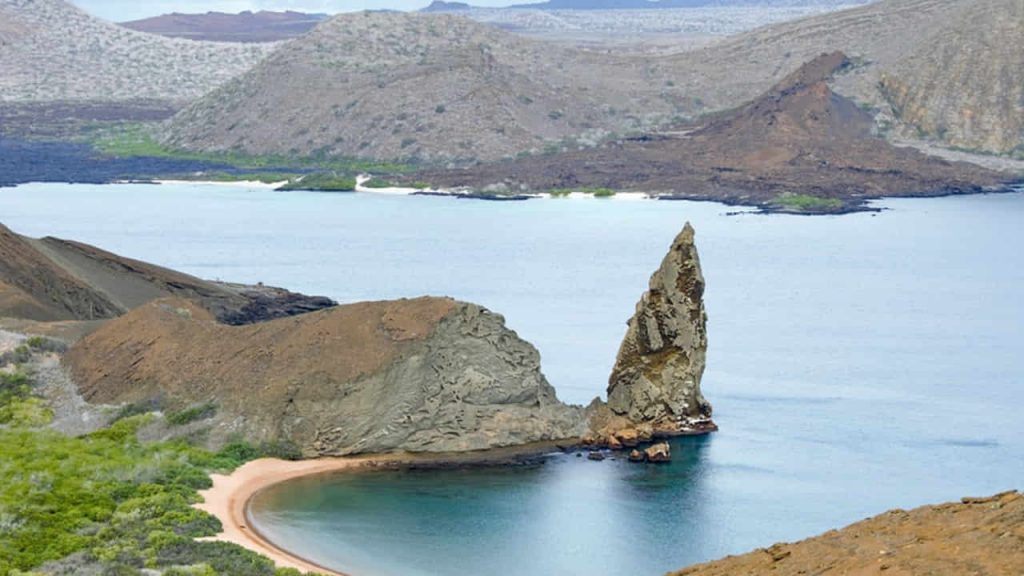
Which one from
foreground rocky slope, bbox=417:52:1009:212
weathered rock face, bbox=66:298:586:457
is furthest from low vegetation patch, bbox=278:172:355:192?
weathered rock face, bbox=66:298:586:457

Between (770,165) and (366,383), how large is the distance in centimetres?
9377

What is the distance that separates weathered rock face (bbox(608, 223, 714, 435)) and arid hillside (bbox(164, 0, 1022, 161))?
99669 millimetres

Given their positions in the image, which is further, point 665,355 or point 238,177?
point 238,177

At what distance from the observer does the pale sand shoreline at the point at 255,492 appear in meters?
36.8

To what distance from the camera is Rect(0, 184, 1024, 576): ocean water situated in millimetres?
40469

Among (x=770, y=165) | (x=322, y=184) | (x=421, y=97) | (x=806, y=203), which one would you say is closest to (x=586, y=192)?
(x=770, y=165)

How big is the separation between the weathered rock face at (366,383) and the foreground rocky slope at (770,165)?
7789 centimetres

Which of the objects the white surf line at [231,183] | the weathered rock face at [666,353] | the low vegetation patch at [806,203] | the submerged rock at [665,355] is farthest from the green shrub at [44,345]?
the white surf line at [231,183]

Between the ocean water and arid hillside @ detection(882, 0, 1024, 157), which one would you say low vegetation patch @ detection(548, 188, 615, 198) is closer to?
the ocean water

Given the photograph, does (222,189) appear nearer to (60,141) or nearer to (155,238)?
(155,238)

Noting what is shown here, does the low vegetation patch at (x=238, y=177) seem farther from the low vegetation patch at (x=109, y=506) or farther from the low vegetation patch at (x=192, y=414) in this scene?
the low vegetation patch at (x=109, y=506)

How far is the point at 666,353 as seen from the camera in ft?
160

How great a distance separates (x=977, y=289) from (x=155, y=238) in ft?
133

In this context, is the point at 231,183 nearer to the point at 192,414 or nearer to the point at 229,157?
the point at 229,157
